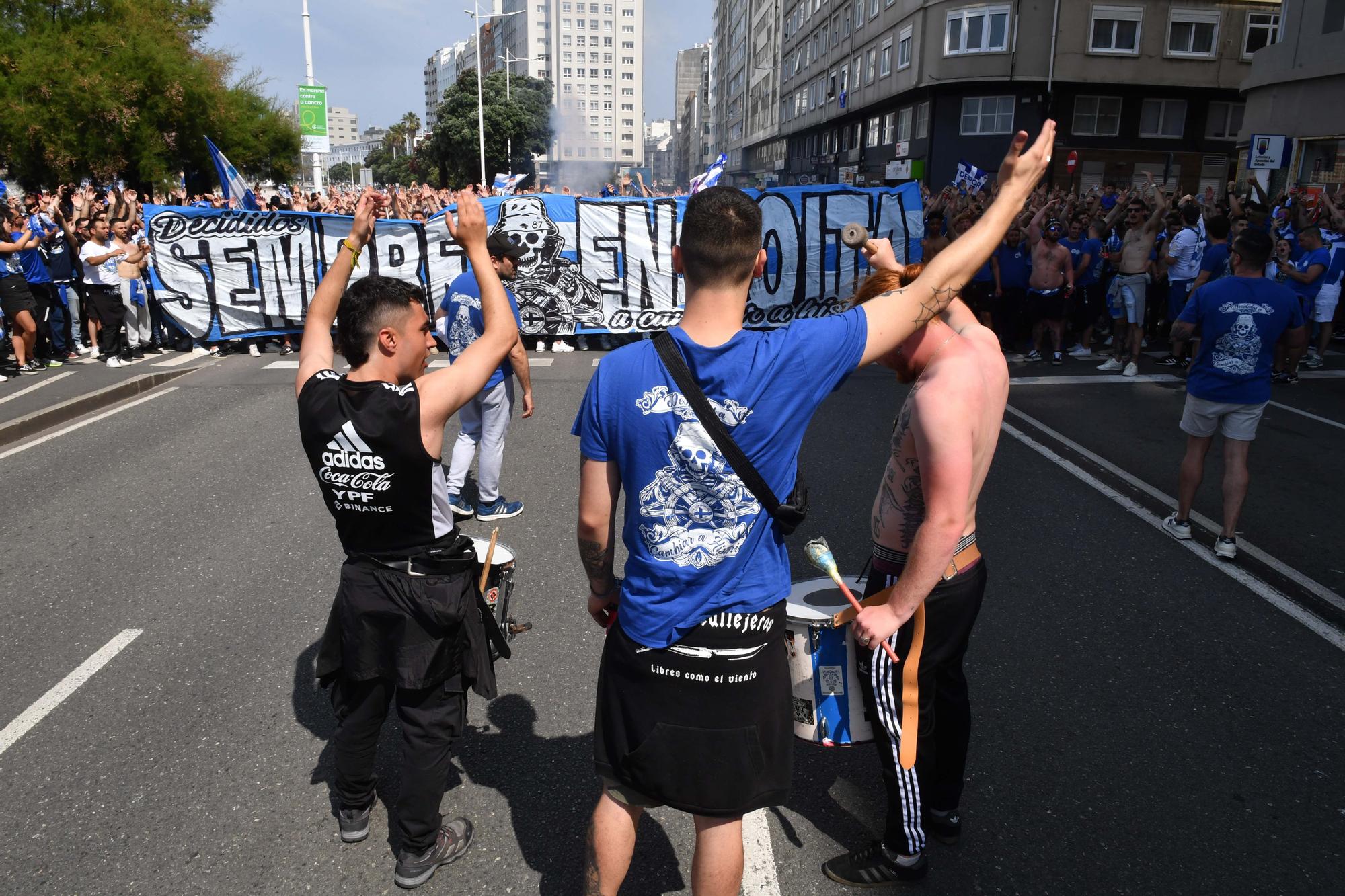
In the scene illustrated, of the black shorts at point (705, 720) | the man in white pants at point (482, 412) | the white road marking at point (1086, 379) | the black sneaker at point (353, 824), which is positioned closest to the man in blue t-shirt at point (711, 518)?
the black shorts at point (705, 720)

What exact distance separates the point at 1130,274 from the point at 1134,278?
91 millimetres

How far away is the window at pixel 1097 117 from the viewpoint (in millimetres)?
39500

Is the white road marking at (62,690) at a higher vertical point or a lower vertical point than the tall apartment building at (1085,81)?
lower

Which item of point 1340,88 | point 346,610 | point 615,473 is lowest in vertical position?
point 346,610

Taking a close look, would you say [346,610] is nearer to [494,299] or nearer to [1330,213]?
[494,299]

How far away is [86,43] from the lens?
24734 mm

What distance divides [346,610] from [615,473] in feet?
3.76

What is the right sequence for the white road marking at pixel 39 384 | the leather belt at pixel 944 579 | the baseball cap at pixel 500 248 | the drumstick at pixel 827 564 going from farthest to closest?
the white road marking at pixel 39 384 < the baseball cap at pixel 500 248 < the leather belt at pixel 944 579 < the drumstick at pixel 827 564

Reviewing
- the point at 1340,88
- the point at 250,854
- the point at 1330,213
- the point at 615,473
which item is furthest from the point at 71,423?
the point at 1340,88

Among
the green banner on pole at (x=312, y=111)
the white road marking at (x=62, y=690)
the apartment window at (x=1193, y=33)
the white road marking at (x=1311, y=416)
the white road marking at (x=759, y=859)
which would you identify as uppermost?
the apartment window at (x=1193, y=33)

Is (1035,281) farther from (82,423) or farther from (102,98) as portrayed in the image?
(102,98)

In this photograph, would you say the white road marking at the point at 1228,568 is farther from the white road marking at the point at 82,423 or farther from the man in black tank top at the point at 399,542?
the white road marking at the point at 82,423

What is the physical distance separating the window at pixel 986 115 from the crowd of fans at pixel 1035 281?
2758cm

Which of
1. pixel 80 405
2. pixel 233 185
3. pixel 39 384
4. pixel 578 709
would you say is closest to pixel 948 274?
pixel 578 709
